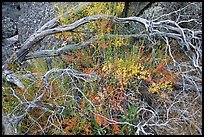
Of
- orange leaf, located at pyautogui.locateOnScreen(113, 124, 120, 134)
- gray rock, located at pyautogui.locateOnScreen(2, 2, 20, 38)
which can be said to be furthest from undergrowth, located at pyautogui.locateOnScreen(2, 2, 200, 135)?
gray rock, located at pyautogui.locateOnScreen(2, 2, 20, 38)

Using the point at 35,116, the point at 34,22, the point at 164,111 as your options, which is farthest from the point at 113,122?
the point at 34,22

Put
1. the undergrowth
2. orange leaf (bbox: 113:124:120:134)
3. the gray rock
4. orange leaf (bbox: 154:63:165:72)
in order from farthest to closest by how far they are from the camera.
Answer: the gray rock < orange leaf (bbox: 154:63:165:72) < the undergrowth < orange leaf (bbox: 113:124:120:134)

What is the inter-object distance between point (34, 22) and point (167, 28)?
2421 mm

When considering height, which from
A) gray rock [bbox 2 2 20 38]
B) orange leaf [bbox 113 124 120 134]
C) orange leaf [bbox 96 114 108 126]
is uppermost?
gray rock [bbox 2 2 20 38]

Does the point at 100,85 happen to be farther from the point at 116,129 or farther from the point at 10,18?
the point at 10,18

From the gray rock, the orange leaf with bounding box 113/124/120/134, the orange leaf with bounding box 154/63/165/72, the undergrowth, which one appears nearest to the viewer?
the orange leaf with bounding box 113/124/120/134

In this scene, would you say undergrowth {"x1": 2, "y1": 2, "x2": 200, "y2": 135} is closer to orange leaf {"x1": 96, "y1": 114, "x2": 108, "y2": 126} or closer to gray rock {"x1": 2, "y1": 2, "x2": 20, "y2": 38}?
orange leaf {"x1": 96, "y1": 114, "x2": 108, "y2": 126}

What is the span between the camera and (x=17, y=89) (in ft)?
14.6

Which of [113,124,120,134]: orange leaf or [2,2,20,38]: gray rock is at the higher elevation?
[2,2,20,38]: gray rock

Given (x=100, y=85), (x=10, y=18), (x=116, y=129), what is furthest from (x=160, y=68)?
(x=10, y=18)

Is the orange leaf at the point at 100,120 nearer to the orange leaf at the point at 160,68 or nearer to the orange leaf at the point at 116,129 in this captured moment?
the orange leaf at the point at 116,129

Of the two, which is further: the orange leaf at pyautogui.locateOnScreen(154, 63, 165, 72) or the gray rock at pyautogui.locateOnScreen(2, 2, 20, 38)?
the gray rock at pyautogui.locateOnScreen(2, 2, 20, 38)

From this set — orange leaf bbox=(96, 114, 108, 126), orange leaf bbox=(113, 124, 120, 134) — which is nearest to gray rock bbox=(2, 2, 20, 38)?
orange leaf bbox=(96, 114, 108, 126)

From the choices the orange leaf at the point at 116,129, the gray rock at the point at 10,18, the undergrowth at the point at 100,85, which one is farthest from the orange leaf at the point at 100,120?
the gray rock at the point at 10,18
